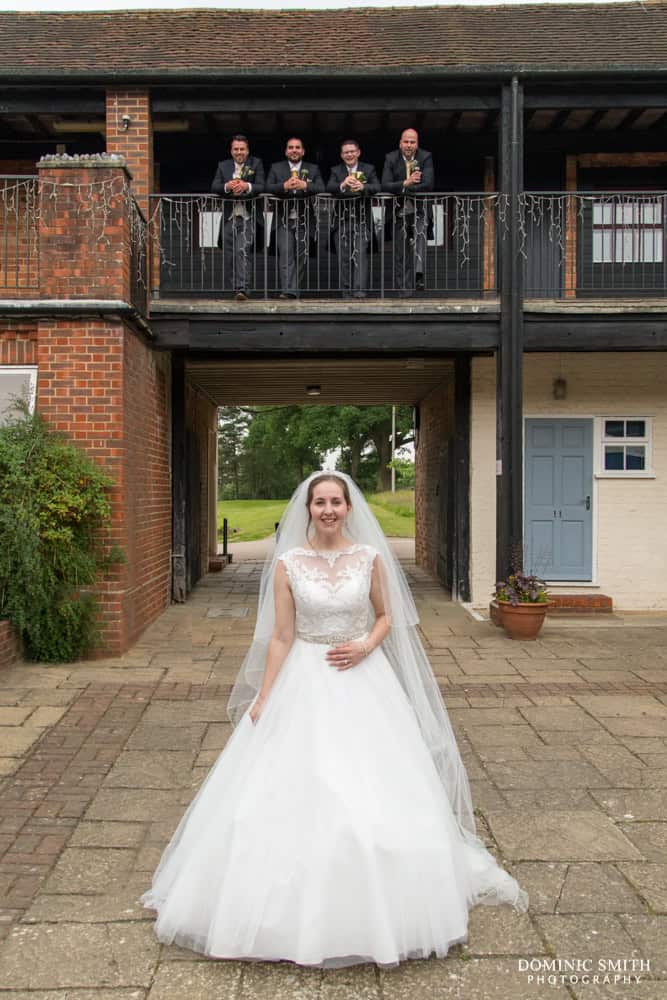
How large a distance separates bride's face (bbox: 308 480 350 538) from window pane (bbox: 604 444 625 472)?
7.54m

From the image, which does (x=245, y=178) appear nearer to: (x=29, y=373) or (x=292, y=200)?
(x=292, y=200)

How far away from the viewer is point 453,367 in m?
10.2

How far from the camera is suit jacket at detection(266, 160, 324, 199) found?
824cm

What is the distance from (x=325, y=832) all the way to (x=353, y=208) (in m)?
7.44

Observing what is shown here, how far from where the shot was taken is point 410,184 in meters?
8.10

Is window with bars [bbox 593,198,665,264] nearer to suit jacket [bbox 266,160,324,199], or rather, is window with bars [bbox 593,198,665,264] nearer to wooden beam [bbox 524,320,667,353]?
wooden beam [bbox 524,320,667,353]

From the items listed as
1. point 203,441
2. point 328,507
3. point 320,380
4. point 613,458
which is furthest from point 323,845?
point 203,441

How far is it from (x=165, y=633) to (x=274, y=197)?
4801mm

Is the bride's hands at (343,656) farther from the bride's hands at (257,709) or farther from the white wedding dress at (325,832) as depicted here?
the bride's hands at (257,709)

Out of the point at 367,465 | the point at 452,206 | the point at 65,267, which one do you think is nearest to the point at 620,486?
the point at 452,206

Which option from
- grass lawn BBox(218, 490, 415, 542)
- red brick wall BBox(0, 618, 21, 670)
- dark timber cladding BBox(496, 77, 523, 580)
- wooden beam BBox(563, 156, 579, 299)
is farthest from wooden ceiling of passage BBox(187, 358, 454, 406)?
grass lawn BBox(218, 490, 415, 542)

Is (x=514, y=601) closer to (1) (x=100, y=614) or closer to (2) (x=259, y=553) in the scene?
(1) (x=100, y=614)

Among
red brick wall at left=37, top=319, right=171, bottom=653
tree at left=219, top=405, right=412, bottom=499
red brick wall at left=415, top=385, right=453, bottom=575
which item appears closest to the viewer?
red brick wall at left=37, top=319, right=171, bottom=653

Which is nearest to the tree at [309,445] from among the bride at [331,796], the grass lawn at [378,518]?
the grass lawn at [378,518]
